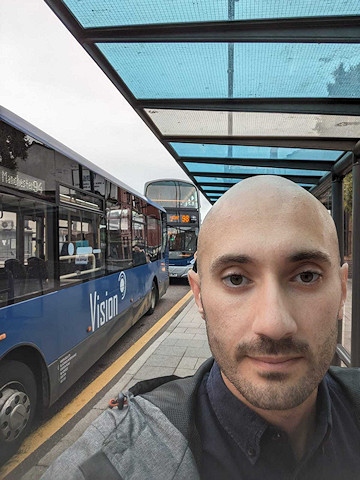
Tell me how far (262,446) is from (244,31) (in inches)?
89.6

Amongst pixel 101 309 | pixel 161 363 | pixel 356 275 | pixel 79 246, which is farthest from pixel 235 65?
pixel 161 363

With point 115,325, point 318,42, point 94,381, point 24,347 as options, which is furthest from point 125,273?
point 318,42

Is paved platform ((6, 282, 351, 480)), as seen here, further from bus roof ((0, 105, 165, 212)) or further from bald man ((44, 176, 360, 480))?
bus roof ((0, 105, 165, 212))

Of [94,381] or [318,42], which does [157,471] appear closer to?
[318,42]

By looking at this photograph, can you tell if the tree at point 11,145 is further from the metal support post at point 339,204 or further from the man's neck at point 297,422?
the metal support post at point 339,204

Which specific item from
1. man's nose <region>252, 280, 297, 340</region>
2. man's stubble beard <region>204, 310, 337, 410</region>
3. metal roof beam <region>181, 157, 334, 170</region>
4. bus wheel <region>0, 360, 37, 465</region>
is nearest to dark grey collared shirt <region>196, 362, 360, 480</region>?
man's stubble beard <region>204, 310, 337, 410</region>

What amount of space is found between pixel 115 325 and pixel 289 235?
511 cm

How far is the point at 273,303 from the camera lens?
867 millimetres

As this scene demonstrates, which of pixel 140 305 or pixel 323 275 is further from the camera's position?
pixel 140 305

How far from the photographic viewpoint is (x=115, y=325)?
5.67 m

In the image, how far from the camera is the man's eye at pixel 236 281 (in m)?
0.93

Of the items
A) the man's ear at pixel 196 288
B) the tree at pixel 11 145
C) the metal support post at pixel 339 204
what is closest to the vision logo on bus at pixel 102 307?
the tree at pixel 11 145

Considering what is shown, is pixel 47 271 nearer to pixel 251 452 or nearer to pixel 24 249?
pixel 24 249

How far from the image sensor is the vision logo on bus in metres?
4.65
